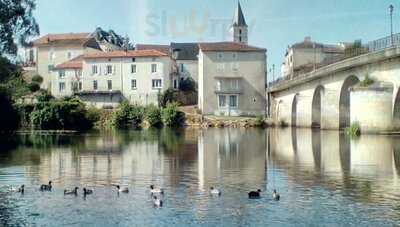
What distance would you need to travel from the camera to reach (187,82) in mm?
142625

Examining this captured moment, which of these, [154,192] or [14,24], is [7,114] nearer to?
[14,24]

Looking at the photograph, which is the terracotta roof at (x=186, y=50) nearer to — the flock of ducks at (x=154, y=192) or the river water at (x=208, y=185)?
the river water at (x=208, y=185)

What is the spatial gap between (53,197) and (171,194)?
4853mm

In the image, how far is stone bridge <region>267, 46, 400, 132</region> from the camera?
220 feet

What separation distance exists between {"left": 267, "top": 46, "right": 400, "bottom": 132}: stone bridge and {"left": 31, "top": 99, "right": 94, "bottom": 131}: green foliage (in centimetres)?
3460

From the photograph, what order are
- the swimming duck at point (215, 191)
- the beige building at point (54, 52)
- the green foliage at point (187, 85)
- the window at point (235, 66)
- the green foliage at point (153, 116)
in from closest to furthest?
the swimming duck at point (215, 191)
the green foliage at point (153, 116)
the window at point (235, 66)
the green foliage at point (187, 85)
the beige building at point (54, 52)

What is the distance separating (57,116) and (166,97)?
108 ft

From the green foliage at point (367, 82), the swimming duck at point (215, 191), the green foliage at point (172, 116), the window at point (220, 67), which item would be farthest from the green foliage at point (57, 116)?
the swimming duck at point (215, 191)

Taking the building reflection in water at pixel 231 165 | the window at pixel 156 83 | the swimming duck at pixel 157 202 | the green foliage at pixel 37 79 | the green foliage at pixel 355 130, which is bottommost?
the swimming duck at pixel 157 202

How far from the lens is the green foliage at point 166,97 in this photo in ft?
413

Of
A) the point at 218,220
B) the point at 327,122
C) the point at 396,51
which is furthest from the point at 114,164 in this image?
the point at 327,122

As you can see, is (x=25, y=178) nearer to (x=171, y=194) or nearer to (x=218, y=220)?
(x=171, y=194)

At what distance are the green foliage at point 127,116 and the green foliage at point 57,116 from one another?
17247mm

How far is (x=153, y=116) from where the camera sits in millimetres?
116688
